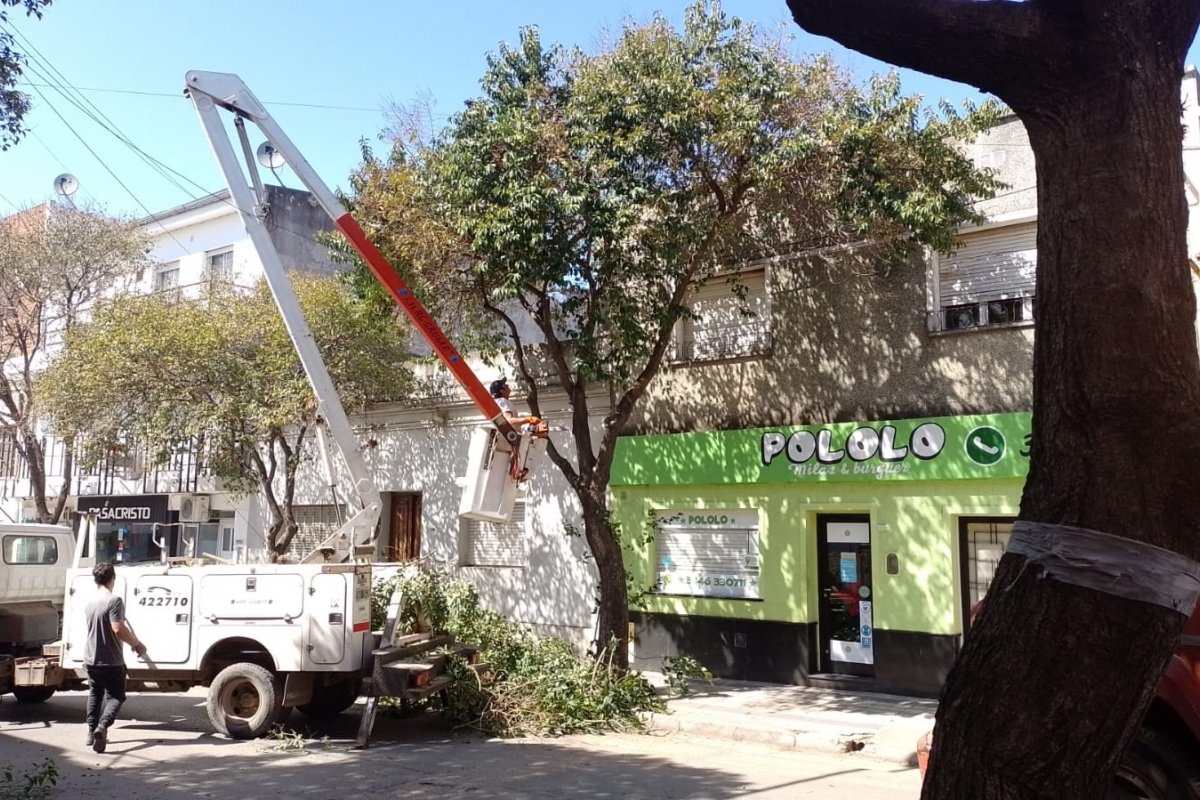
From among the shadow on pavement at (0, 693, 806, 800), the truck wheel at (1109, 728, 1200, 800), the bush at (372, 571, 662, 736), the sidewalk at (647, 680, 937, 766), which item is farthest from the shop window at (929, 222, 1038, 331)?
the truck wheel at (1109, 728, 1200, 800)

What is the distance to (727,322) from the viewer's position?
14.4 meters

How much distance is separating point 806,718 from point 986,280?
5.78m

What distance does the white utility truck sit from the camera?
9.84 m

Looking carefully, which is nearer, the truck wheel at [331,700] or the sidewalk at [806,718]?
the sidewalk at [806,718]

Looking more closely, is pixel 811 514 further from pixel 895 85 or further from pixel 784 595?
pixel 895 85

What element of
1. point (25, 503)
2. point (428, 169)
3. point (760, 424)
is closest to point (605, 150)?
point (428, 169)

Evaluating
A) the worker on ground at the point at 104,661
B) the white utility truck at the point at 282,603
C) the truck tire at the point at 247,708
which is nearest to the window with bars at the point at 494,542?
the white utility truck at the point at 282,603

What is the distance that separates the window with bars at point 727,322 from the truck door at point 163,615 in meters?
7.36

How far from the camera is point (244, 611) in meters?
10.1

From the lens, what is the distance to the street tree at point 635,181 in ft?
36.2

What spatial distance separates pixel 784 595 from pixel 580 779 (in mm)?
5524

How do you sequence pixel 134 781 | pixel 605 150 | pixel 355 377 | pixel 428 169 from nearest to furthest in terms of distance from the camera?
pixel 134 781, pixel 605 150, pixel 428 169, pixel 355 377

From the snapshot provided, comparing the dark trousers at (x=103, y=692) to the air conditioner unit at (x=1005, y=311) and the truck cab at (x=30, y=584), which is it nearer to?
the truck cab at (x=30, y=584)

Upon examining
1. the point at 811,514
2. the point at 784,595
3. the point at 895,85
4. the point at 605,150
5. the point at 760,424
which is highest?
the point at 895,85
